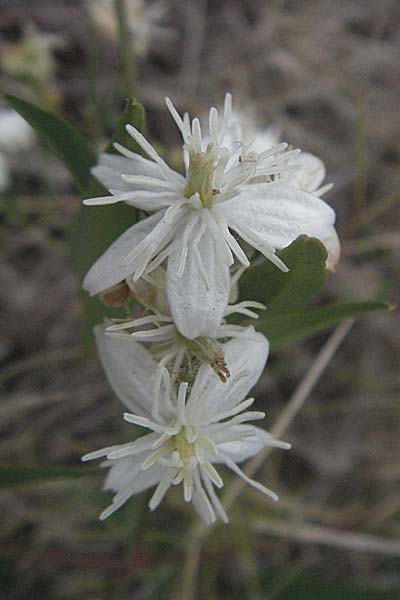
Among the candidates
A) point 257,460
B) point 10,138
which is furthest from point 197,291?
point 10,138

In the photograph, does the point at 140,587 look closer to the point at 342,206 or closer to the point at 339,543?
the point at 339,543

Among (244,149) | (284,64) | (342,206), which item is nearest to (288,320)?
(244,149)

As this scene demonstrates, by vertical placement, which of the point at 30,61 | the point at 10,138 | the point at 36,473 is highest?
the point at 30,61

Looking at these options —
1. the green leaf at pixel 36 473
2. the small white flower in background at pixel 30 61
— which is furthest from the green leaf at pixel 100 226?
the small white flower in background at pixel 30 61

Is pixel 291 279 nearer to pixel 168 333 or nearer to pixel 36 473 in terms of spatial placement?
pixel 168 333

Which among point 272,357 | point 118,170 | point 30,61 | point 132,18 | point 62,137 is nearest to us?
point 118,170
